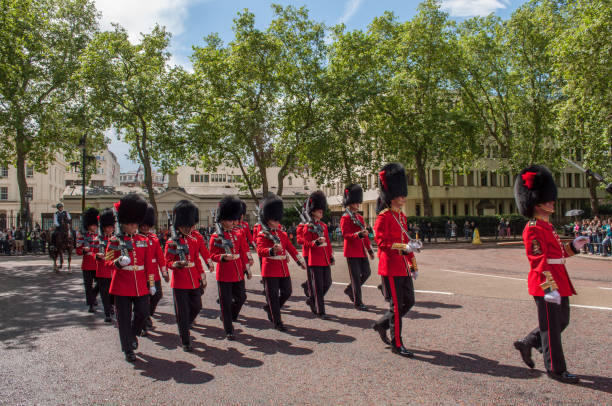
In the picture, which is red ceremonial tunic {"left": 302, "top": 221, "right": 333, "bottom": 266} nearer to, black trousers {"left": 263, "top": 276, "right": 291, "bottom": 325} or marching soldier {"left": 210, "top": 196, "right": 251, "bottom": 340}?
black trousers {"left": 263, "top": 276, "right": 291, "bottom": 325}

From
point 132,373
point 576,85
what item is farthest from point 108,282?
point 576,85

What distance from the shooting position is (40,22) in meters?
32.1

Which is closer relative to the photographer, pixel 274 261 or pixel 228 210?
pixel 274 261

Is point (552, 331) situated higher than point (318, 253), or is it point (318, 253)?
point (318, 253)

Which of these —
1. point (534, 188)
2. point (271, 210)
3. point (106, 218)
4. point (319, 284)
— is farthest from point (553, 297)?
point (106, 218)

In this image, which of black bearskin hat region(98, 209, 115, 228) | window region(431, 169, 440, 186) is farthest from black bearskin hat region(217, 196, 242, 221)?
window region(431, 169, 440, 186)

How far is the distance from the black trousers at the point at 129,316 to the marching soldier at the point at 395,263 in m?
2.94

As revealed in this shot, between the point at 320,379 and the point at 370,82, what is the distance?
3176 cm

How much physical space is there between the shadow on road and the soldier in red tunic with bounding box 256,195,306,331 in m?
1.88

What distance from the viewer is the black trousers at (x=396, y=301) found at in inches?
229

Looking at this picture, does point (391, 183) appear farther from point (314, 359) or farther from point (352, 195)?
point (352, 195)

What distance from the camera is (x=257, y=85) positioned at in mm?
34344

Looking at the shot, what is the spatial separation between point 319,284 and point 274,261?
113 centimetres

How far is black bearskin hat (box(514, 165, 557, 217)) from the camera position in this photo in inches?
205
